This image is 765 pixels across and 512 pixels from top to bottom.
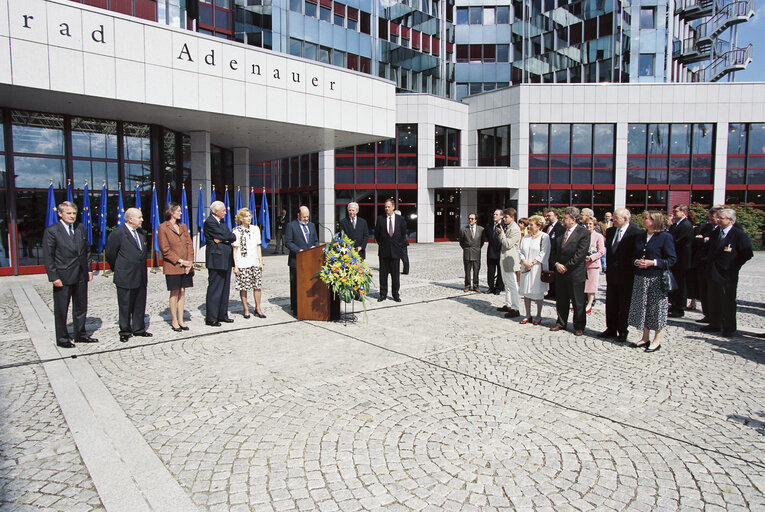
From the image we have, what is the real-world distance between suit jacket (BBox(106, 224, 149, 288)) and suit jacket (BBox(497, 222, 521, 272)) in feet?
19.9

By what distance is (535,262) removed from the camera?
766 centimetres

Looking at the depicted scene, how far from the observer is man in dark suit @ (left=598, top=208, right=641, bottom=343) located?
664 centimetres

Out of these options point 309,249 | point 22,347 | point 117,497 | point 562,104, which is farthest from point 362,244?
point 562,104

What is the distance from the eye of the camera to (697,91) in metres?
27.8

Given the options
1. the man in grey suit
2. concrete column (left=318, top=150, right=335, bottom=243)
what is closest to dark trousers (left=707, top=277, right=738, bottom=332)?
the man in grey suit

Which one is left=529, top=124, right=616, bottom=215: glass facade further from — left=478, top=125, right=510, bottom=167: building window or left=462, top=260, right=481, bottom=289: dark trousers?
left=462, top=260, right=481, bottom=289: dark trousers

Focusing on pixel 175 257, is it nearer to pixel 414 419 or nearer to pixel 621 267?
pixel 414 419

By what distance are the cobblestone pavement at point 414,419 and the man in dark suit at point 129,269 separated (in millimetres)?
434

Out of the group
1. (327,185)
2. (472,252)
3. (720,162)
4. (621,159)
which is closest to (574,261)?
(472,252)

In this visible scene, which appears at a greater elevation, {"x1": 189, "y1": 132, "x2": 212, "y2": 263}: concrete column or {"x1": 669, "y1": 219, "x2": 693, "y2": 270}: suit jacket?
{"x1": 189, "y1": 132, "x2": 212, "y2": 263}: concrete column

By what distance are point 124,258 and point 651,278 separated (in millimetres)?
7186

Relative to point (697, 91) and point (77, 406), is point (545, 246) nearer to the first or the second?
point (77, 406)

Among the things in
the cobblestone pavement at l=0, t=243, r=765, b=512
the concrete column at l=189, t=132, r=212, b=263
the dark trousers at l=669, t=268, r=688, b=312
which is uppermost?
the concrete column at l=189, t=132, r=212, b=263

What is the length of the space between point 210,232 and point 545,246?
5.30 metres
